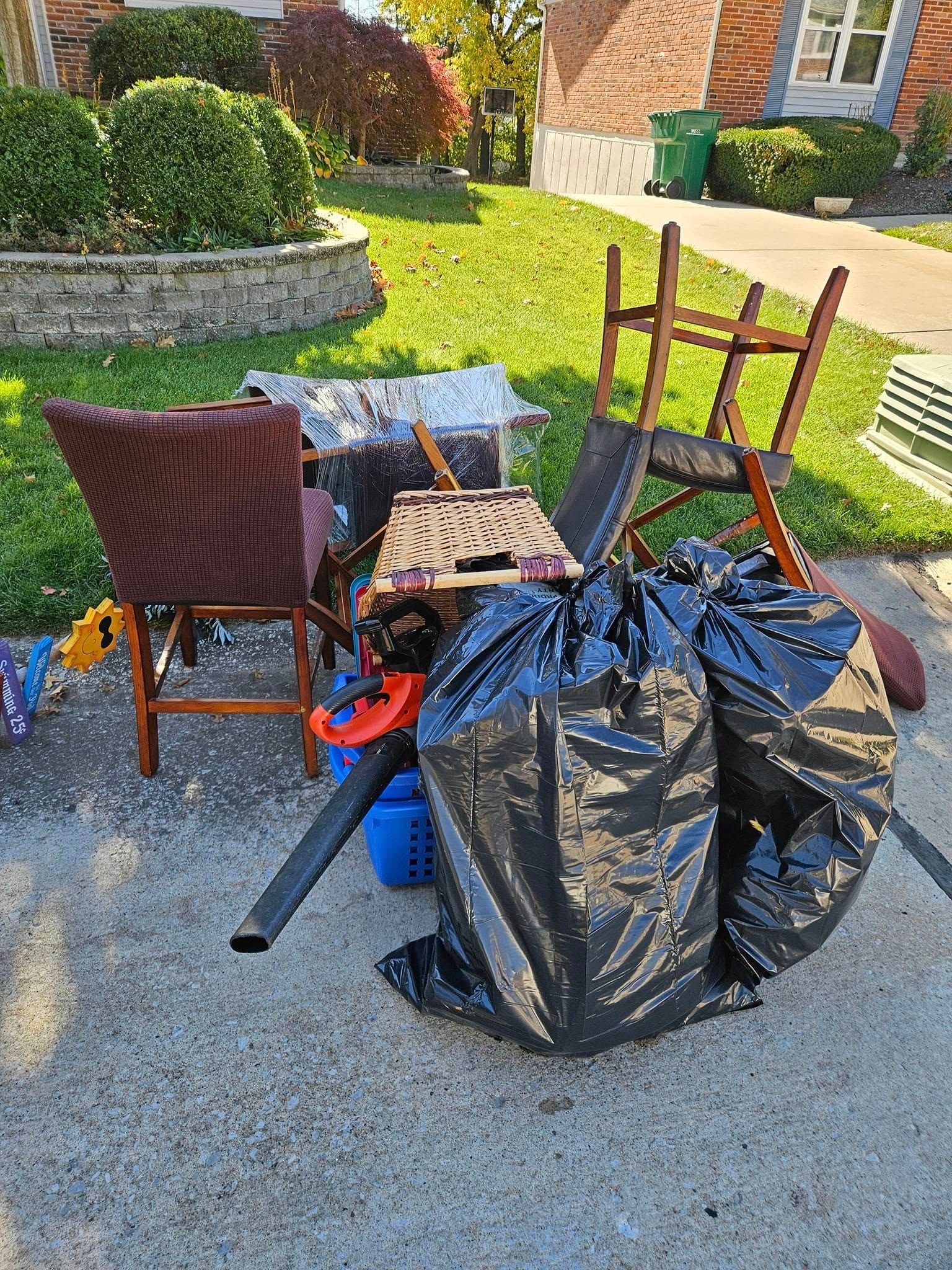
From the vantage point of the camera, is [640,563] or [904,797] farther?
[640,563]

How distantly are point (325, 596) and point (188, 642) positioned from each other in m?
0.51

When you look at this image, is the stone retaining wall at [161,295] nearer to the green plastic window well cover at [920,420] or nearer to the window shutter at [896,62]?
the green plastic window well cover at [920,420]

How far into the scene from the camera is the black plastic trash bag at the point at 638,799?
1.58 meters

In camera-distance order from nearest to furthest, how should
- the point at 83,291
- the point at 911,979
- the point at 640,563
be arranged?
the point at 911,979 < the point at 640,563 < the point at 83,291

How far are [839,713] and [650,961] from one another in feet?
2.01

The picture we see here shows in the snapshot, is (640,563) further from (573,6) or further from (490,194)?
(573,6)

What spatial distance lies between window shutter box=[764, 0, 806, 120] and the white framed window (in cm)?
10

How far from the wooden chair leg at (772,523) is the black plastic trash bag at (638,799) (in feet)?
2.61

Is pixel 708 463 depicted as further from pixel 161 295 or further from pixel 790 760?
pixel 161 295

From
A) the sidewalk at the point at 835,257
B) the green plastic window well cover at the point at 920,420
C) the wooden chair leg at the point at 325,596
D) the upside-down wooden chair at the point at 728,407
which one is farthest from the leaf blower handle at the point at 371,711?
the sidewalk at the point at 835,257

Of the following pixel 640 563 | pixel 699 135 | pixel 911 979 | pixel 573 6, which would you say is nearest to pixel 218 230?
pixel 640 563

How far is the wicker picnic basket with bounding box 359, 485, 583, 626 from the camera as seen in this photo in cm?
216

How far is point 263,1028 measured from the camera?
1.84 meters

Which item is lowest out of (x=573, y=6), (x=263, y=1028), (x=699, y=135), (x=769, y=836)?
(x=263, y=1028)
